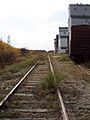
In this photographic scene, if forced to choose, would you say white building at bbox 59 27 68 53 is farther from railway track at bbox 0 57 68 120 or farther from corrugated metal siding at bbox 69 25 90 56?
railway track at bbox 0 57 68 120

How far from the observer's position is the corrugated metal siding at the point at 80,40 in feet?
96.6

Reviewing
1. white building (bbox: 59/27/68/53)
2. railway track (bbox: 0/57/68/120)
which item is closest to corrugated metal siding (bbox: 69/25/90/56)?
railway track (bbox: 0/57/68/120)

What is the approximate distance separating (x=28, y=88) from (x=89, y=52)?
58.8ft

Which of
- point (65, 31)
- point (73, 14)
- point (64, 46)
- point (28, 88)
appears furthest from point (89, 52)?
point (65, 31)

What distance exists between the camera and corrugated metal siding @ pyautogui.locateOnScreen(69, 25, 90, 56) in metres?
29.4

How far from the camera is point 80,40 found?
29.6m

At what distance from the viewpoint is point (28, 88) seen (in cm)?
1213

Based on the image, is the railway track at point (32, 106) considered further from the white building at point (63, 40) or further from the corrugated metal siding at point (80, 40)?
the white building at point (63, 40)

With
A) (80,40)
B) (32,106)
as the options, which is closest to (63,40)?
(80,40)

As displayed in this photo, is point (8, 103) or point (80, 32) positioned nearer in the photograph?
point (8, 103)

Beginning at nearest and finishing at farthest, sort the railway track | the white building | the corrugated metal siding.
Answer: the railway track → the corrugated metal siding → the white building

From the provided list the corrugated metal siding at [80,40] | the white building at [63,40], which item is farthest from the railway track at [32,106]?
the white building at [63,40]

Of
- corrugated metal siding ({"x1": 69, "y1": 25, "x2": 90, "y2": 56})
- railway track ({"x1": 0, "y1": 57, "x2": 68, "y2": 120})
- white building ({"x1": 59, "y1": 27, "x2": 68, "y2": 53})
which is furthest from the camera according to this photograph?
white building ({"x1": 59, "y1": 27, "x2": 68, "y2": 53})

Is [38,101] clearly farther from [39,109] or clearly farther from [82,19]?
[82,19]
